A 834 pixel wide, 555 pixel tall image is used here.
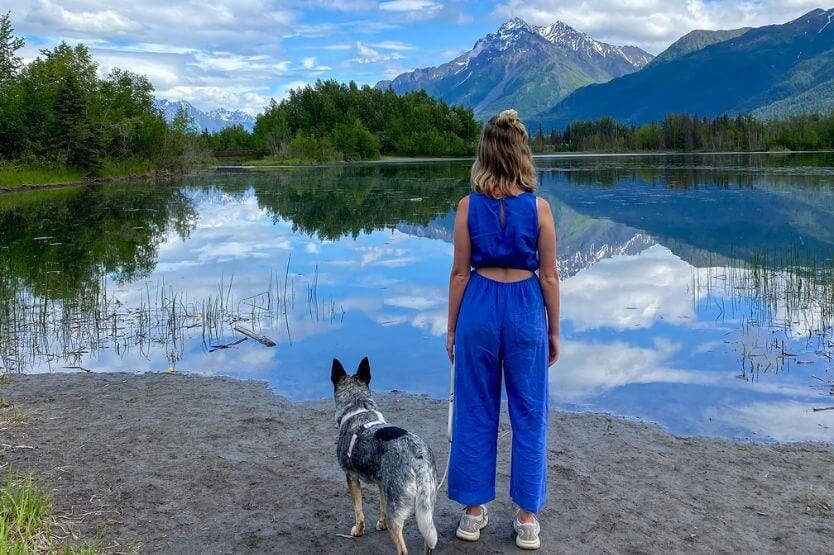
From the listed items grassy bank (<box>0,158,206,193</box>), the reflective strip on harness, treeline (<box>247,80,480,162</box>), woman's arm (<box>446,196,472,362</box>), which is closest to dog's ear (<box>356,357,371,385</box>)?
the reflective strip on harness

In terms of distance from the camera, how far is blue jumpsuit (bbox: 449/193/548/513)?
451 cm

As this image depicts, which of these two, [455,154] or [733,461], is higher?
[455,154]

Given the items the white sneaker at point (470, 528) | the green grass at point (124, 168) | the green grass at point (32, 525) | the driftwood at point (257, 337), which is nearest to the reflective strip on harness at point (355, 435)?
the white sneaker at point (470, 528)

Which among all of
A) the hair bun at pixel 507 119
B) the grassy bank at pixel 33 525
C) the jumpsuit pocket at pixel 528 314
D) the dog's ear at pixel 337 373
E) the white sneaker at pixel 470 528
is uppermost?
the hair bun at pixel 507 119

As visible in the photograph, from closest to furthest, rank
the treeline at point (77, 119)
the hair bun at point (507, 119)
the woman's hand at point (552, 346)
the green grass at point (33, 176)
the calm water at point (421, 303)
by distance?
the hair bun at point (507, 119)
the woman's hand at point (552, 346)
the calm water at point (421, 303)
the green grass at point (33, 176)
the treeline at point (77, 119)

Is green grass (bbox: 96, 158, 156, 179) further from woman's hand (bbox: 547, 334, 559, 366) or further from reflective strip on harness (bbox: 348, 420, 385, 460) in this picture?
woman's hand (bbox: 547, 334, 559, 366)

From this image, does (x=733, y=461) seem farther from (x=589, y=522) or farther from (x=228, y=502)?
(x=228, y=502)

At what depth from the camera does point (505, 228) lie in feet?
14.7

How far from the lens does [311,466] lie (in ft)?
20.0

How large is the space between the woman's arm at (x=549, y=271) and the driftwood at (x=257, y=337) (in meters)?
6.67

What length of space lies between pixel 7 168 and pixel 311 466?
158 ft

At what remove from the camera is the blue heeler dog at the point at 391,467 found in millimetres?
4160

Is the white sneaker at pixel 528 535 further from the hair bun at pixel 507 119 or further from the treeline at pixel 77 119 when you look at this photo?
the treeline at pixel 77 119

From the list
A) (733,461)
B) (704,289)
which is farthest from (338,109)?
(733,461)
